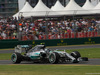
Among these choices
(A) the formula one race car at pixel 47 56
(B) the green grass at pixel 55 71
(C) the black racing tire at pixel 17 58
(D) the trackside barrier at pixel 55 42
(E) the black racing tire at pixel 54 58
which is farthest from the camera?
(D) the trackside barrier at pixel 55 42

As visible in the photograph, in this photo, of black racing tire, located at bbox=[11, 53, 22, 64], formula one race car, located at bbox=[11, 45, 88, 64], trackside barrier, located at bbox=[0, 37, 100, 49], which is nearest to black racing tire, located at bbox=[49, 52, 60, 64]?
formula one race car, located at bbox=[11, 45, 88, 64]

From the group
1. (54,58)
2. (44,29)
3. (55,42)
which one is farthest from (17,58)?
(55,42)

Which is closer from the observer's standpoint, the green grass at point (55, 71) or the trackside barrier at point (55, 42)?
the green grass at point (55, 71)

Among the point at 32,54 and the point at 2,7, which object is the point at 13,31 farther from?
the point at 2,7

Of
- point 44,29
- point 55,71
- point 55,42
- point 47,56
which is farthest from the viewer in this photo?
point 55,42

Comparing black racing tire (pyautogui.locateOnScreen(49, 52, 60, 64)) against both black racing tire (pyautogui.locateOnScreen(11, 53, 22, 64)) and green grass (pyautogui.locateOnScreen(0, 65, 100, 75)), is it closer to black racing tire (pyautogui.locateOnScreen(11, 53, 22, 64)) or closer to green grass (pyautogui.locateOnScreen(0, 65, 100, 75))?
black racing tire (pyautogui.locateOnScreen(11, 53, 22, 64))

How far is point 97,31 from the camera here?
98.5 ft

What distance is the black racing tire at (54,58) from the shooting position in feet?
48.8

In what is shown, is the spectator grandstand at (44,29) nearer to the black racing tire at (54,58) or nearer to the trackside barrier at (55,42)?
the trackside barrier at (55,42)

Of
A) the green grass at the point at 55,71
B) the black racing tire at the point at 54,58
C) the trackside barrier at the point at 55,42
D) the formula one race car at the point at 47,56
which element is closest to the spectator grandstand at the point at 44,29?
the trackside barrier at the point at 55,42

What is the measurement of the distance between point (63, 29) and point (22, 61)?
1163 centimetres

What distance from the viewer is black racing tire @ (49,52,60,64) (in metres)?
14.9

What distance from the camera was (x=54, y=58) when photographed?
591 inches

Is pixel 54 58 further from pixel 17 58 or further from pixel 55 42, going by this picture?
pixel 55 42
